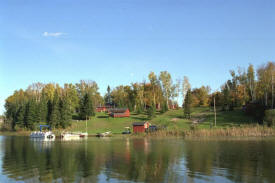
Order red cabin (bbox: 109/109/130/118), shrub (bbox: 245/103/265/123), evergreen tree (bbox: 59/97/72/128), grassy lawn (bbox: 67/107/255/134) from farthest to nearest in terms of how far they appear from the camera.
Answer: red cabin (bbox: 109/109/130/118)
evergreen tree (bbox: 59/97/72/128)
grassy lawn (bbox: 67/107/255/134)
shrub (bbox: 245/103/265/123)

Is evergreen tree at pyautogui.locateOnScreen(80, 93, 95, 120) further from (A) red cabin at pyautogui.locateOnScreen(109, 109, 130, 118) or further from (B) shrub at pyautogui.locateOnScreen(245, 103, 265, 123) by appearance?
(B) shrub at pyautogui.locateOnScreen(245, 103, 265, 123)

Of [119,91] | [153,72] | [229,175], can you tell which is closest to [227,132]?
[229,175]

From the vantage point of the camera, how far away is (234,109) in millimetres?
119062

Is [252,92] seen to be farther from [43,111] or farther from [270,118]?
[43,111]

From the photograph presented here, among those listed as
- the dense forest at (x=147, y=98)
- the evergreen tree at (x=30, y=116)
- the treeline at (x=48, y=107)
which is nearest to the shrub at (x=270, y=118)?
the dense forest at (x=147, y=98)

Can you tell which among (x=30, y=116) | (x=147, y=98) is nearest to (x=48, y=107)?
(x=30, y=116)

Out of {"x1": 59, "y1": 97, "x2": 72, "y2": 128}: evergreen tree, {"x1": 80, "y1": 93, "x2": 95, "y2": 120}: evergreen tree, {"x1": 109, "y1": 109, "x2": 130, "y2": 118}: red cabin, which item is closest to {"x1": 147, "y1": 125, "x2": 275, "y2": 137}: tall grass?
{"x1": 59, "y1": 97, "x2": 72, "y2": 128}: evergreen tree

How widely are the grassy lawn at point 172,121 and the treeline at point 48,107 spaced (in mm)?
5324

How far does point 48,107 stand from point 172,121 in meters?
52.5

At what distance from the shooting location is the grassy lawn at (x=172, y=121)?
96125 millimetres

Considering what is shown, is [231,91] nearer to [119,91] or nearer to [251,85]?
[251,85]

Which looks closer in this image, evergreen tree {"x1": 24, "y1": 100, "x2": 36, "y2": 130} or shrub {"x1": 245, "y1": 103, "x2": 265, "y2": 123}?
shrub {"x1": 245, "y1": 103, "x2": 265, "y2": 123}

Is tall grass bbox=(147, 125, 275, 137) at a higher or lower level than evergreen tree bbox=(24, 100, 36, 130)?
lower

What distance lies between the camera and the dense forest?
10488 centimetres
